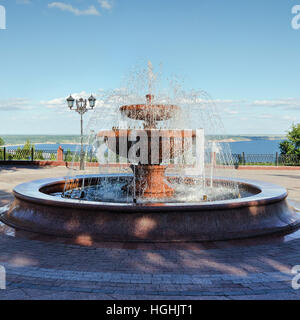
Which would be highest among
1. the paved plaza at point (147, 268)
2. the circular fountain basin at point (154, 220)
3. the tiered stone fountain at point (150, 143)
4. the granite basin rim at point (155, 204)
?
the tiered stone fountain at point (150, 143)

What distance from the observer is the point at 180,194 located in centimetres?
869

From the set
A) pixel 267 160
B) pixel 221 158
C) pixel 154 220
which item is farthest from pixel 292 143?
pixel 154 220

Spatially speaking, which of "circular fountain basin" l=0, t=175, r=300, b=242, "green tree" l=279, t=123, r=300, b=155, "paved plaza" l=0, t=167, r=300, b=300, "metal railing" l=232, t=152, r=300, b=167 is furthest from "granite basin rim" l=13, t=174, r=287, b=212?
"green tree" l=279, t=123, r=300, b=155

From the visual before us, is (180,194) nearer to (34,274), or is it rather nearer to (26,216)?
(26,216)

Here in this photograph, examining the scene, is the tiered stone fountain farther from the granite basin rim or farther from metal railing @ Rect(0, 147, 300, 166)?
metal railing @ Rect(0, 147, 300, 166)

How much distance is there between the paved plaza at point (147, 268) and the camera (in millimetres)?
3465

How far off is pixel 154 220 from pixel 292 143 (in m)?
26.1

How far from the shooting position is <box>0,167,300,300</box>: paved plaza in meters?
3.46

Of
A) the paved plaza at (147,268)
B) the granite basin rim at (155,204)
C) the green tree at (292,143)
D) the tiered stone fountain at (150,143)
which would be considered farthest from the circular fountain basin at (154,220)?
the green tree at (292,143)

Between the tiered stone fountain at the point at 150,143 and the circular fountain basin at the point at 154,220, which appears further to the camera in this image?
the tiered stone fountain at the point at 150,143

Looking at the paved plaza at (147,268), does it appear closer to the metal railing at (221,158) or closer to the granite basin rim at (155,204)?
Answer: the granite basin rim at (155,204)

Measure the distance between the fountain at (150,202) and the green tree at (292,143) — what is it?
65.9 feet

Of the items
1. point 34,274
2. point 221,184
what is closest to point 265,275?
point 34,274

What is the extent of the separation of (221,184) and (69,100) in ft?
→ 41.0
